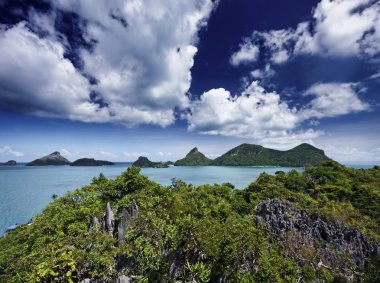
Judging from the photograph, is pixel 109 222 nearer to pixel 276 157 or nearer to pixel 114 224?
pixel 114 224

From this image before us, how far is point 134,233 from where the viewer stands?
39.6ft

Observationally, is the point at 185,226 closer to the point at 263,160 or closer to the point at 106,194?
the point at 106,194

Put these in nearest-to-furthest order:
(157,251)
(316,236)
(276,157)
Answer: (157,251)
(316,236)
(276,157)

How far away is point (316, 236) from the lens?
16484 mm

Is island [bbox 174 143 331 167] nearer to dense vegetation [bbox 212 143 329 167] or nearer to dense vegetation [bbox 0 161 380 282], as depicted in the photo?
dense vegetation [bbox 212 143 329 167]

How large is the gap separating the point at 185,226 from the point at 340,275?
411 inches

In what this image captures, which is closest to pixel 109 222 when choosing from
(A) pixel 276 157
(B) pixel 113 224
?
(B) pixel 113 224

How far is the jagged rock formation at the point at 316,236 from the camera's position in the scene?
14406 millimetres

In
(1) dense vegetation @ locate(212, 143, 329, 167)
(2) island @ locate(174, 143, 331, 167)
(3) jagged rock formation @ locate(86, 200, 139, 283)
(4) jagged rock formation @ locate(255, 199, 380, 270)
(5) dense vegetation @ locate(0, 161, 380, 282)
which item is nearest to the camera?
(5) dense vegetation @ locate(0, 161, 380, 282)

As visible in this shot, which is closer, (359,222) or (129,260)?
(129,260)

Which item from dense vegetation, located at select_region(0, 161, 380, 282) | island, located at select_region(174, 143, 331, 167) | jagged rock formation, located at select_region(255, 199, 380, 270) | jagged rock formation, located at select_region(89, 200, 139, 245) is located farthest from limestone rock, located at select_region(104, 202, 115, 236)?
island, located at select_region(174, 143, 331, 167)

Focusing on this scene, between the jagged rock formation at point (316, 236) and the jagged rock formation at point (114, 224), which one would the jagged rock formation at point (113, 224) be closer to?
the jagged rock formation at point (114, 224)

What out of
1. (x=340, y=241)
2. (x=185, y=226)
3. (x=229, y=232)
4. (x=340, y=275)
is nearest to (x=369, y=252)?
(x=340, y=241)

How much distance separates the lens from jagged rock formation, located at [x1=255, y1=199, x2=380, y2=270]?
1441 cm
